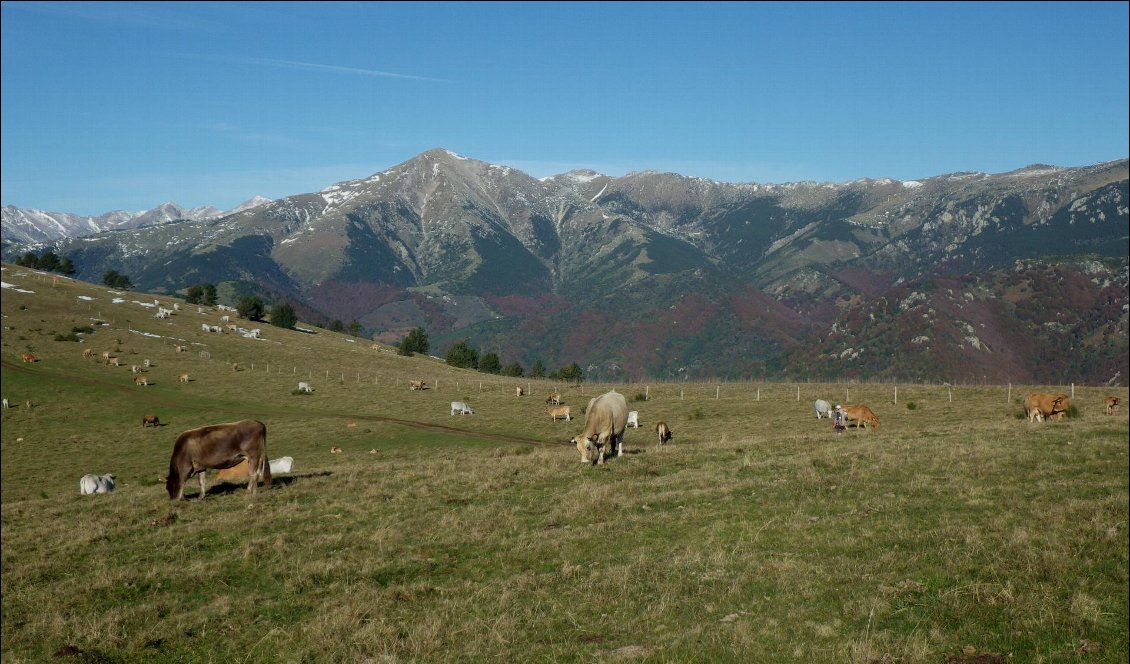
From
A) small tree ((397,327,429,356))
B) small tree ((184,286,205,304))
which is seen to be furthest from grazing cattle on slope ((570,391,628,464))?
small tree ((184,286,205,304))

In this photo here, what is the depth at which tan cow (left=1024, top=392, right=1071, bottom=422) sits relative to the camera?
39719mm

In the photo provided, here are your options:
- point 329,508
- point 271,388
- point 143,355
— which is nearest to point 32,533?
point 329,508

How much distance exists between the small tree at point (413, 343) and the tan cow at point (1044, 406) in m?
122

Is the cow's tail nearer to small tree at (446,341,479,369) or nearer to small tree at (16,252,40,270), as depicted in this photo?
small tree at (446,341,479,369)

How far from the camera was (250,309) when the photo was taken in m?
160

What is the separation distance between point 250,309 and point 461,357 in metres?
46.9

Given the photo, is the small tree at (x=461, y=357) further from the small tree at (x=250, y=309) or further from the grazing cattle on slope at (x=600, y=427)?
the grazing cattle on slope at (x=600, y=427)

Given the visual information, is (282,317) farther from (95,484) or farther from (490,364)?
(95,484)

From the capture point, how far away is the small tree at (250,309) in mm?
158500

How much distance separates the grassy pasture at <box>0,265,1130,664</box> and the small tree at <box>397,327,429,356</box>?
11608 cm

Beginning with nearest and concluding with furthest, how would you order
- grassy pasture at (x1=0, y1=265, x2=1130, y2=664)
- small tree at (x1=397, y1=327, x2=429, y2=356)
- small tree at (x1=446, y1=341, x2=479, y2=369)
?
grassy pasture at (x1=0, y1=265, x2=1130, y2=664) < small tree at (x1=397, y1=327, x2=429, y2=356) < small tree at (x1=446, y1=341, x2=479, y2=369)

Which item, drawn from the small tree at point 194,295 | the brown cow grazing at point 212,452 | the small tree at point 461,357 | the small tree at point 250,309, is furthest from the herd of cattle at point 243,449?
the small tree at point 194,295

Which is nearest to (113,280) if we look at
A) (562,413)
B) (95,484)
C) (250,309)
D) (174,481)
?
(250,309)

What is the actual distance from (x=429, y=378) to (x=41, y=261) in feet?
474
